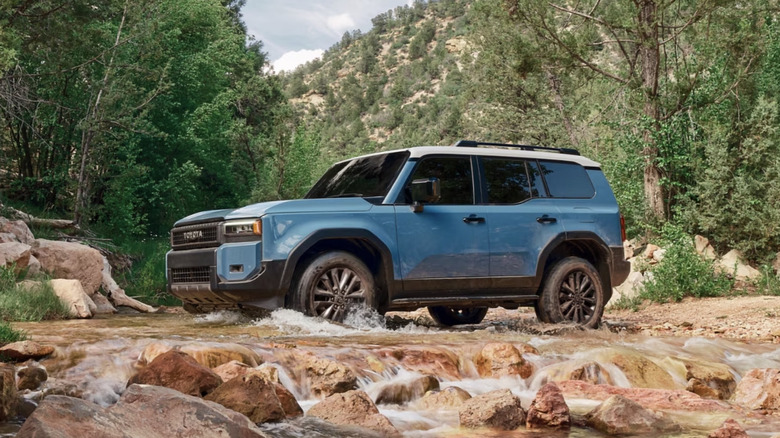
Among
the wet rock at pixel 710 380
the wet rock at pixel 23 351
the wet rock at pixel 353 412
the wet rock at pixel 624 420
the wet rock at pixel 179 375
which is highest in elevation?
the wet rock at pixel 23 351

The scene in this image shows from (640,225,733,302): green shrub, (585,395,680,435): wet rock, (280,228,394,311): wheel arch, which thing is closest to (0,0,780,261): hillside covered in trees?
(640,225,733,302): green shrub

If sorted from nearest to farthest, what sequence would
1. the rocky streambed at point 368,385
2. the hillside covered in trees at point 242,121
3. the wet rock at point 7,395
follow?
1. the rocky streambed at point 368,385
2. the wet rock at point 7,395
3. the hillside covered in trees at point 242,121

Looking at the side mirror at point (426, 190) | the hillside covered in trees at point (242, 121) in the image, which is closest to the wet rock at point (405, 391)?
the side mirror at point (426, 190)

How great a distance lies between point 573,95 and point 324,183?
28.0 meters

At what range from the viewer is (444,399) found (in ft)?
19.9

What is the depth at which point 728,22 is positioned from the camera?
62.4ft

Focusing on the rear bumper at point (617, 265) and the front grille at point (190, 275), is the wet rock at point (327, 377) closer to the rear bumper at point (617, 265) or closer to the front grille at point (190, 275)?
the front grille at point (190, 275)

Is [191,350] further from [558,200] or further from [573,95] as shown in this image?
[573,95]

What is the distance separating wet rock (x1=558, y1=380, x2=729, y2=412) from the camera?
6234mm

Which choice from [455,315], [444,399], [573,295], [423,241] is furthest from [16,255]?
[444,399]

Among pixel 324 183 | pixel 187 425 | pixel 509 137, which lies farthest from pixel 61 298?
pixel 509 137

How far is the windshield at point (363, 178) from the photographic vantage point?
8859 mm

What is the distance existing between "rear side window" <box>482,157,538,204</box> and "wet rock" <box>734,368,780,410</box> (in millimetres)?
3460

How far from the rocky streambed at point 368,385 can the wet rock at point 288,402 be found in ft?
0.04
